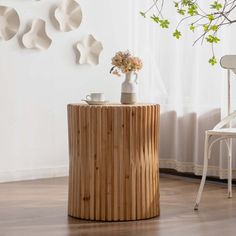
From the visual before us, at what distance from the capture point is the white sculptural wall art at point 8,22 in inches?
194

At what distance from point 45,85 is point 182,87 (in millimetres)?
1241

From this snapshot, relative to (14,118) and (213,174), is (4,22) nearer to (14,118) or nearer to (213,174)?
(14,118)

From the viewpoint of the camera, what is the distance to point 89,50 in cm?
545

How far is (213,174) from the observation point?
16.3ft

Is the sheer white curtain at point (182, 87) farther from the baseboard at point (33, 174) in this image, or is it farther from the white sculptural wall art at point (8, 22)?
the white sculptural wall art at point (8, 22)

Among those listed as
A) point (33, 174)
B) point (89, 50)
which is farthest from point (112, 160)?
point (89, 50)

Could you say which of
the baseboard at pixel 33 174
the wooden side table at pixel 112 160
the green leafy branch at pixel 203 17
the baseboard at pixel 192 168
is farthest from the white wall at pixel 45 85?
the wooden side table at pixel 112 160

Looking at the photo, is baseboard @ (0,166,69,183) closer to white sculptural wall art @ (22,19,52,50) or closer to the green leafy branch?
white sculptural wall art @ (22,19,52,50)

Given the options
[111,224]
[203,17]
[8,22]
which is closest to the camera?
[111,224]

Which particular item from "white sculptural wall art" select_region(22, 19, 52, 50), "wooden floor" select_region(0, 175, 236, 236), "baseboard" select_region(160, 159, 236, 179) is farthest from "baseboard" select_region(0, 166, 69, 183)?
"white sculptural wall art" select_region(22, 19, 52, 50)

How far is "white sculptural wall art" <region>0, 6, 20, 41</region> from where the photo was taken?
4.92 m

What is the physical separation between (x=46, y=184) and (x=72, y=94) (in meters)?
0.95

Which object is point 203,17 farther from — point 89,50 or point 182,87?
point 89,50

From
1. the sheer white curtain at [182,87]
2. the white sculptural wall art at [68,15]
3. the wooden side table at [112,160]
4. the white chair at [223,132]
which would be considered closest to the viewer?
the wooden side table at [112,160]
